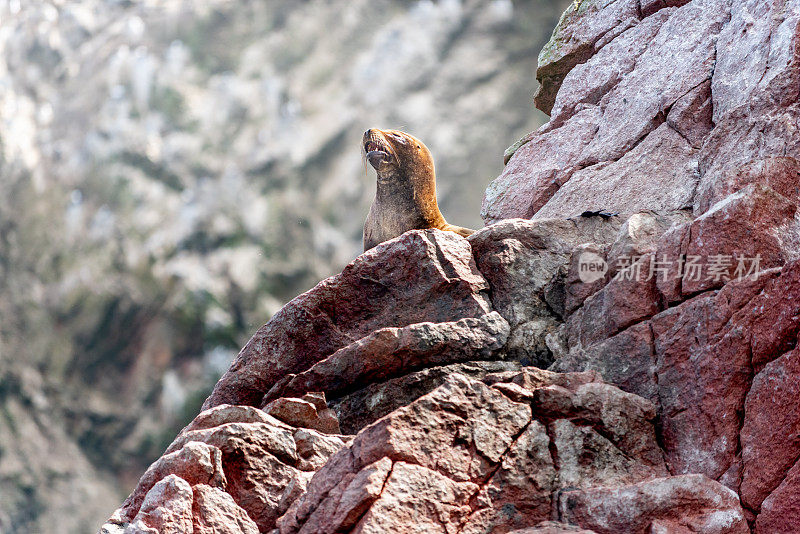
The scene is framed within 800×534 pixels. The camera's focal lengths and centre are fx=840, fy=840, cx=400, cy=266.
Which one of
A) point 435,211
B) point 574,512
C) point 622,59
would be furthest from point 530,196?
point 574,512

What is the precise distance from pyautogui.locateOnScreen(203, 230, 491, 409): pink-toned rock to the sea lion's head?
216 cm

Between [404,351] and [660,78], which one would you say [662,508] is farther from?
[660,78]

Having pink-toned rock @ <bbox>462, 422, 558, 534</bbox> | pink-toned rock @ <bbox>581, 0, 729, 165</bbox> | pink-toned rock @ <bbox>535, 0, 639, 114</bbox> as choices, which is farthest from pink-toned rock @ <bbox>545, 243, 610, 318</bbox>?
pink-toned rock @ <bbox>535, 0, 639, 114</bbox>

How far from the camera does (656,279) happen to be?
463 cm

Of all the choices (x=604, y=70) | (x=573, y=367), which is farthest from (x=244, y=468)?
(x=604, y=70)

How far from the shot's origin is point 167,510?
3.78 meters

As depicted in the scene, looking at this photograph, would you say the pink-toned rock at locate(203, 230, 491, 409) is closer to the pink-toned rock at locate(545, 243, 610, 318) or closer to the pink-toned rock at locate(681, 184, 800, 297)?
the pink-toned rock at locate(545, 243, 610, 318)

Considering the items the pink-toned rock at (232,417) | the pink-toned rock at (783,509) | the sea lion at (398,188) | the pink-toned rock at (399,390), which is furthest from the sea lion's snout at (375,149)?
the pink-toned rock at (783,509)

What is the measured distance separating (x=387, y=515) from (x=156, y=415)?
94.7ft

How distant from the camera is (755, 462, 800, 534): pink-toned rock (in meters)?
3.59

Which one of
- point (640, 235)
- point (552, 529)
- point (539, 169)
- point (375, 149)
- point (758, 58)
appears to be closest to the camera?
point (552, 529)

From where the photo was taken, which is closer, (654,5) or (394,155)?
(394,155)

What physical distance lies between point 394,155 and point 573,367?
11.1 feet

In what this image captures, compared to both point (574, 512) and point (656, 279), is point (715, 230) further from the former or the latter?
point (574, 512)
